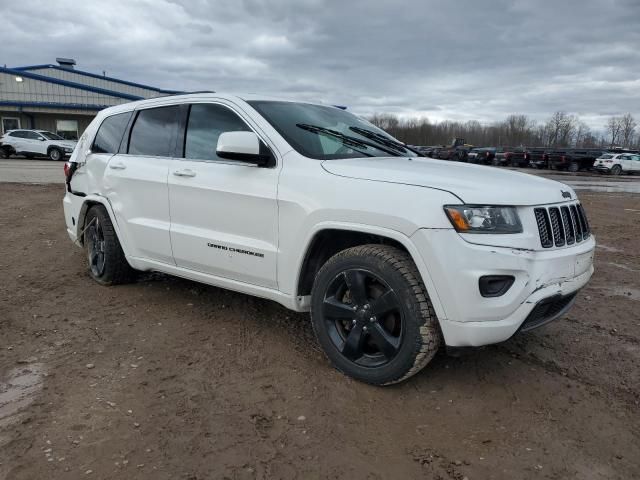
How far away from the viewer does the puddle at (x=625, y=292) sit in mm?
5031

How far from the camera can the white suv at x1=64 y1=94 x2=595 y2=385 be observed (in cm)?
273

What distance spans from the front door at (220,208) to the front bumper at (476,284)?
3.76 feet

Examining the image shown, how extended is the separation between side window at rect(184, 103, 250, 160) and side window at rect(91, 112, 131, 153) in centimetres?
107

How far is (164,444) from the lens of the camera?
2.55 metres

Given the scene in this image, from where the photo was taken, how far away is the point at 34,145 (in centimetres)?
2581

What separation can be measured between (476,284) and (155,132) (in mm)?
3077

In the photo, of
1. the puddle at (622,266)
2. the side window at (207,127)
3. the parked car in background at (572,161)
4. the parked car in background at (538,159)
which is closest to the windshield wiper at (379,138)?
the side window at (207,127)

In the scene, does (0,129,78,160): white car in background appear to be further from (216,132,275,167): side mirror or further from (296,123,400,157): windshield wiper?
(216,132,275,167): side mirror

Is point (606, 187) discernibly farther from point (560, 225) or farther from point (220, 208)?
point (220, 208)

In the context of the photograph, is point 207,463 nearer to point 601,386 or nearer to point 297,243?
point 297,243

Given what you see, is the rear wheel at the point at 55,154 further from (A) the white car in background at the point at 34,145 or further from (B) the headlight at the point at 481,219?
(B) the headlight at the point at 481,219

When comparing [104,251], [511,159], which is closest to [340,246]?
[104,251]

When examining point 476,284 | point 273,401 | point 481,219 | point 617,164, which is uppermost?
point 481,219

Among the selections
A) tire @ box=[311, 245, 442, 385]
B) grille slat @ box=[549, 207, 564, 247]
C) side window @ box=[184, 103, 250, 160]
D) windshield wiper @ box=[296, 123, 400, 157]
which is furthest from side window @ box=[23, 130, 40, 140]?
grille slat @ box=[549, 207, 564, 247]
